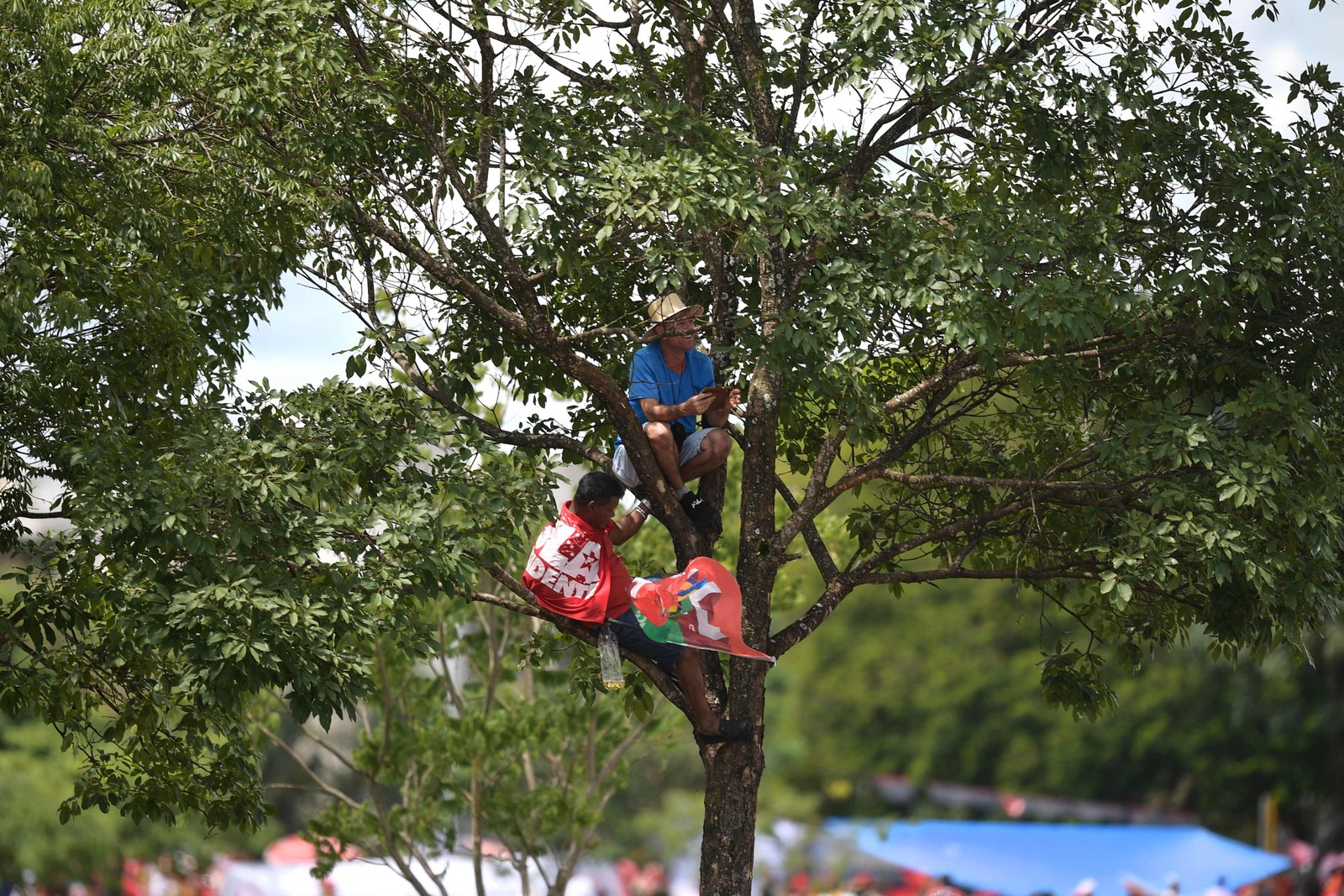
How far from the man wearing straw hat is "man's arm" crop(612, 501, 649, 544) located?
0.12 m

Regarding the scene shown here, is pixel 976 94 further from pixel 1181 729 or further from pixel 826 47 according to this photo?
pixel 1181 729

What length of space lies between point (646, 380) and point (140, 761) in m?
2.67

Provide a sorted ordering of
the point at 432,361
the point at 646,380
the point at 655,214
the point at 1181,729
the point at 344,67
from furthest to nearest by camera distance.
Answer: the point at 1181,729, the point at 432,361, the point at 646,380, the point at 344,67, the point at 655,214

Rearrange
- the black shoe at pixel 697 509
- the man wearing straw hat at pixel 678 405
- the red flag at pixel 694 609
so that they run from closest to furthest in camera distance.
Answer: the red flag at pixel 694 609 → the man wearing straw hat at pixel 678 405 → the black shoe at pixel 697 509

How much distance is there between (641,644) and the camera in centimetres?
627

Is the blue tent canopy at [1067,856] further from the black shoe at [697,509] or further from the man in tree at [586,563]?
the man in tree at [586,563]

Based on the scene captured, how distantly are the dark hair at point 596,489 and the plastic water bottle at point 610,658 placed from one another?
0.56 m

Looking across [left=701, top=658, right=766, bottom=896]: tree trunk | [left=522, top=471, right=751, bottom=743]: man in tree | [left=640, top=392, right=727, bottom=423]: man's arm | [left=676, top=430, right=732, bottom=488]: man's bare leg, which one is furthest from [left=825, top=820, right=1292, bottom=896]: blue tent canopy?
[left=640, top=392, right=727, bottom=423]: man's arm

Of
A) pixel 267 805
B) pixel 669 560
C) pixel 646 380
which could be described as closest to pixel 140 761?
pixel 267 805

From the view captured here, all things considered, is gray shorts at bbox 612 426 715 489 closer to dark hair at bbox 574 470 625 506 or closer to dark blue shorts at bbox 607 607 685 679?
dark hair at bbox 574 470 625 506

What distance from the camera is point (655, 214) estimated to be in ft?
18.1

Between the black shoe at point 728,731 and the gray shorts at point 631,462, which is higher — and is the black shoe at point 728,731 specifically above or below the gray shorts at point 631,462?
below

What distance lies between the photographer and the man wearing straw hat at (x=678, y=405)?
20.2 feet

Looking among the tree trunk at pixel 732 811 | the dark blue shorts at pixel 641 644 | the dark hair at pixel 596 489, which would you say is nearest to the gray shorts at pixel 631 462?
the dark hair at pixel 596 489
